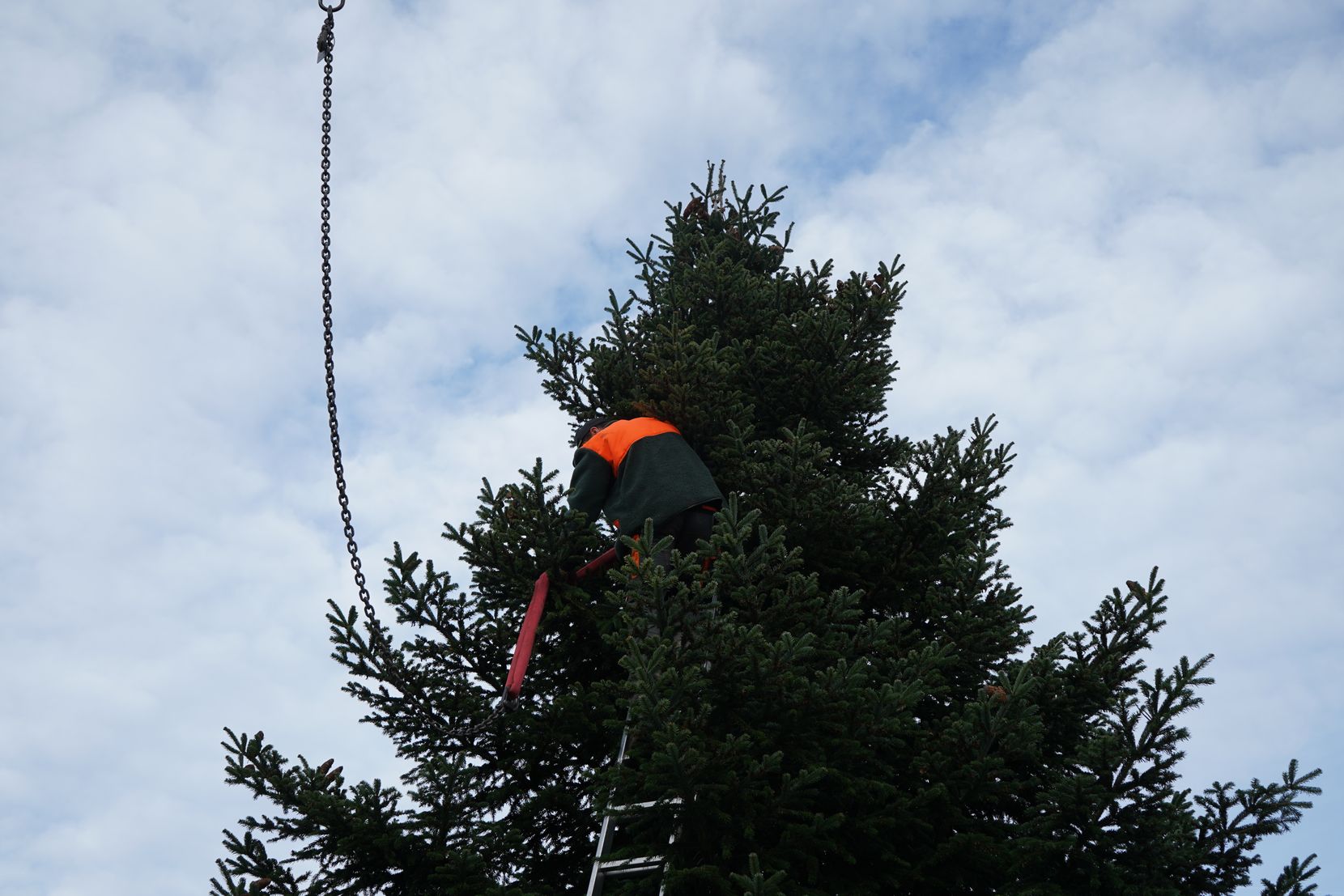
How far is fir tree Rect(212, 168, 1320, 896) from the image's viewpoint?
564 centimetres

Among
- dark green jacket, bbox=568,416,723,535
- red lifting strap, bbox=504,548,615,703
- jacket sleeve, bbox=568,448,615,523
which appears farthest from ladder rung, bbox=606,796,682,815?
jacket sleeve, bbox=568,448,615,523

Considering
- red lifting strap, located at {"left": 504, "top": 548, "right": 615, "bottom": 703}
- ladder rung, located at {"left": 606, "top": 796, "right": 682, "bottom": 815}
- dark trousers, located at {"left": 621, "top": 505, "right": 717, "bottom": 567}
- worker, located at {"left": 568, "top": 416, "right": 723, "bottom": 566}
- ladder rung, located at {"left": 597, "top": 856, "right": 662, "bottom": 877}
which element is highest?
worker, located at {"left": 568, "top": 416, "right": 723, "bottom": 566}

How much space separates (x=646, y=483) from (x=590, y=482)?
423 mm

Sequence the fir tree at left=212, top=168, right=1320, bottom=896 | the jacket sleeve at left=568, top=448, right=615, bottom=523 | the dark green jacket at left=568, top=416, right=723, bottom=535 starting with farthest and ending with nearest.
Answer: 1. the jacket sleeve at left=568, top=448, right=615, bottom=523
2. the dark green jacket at left=568, top=416, right=723, bottom=535
3. the fir tree at left=212, top=168, right=1320, bottom=896

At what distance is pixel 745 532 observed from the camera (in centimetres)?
594

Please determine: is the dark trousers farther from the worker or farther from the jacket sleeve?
the jacket sleeve

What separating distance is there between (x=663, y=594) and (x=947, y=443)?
333 centimetres

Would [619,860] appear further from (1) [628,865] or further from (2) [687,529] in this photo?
(2) [687,529]

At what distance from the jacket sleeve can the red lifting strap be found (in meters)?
0.35

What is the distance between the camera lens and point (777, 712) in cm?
593

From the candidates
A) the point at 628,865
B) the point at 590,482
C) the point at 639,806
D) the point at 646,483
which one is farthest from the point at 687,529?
the point at 628,865

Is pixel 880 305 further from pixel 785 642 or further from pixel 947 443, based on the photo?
pixel 785 642

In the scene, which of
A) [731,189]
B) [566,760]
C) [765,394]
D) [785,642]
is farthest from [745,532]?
[731,189]

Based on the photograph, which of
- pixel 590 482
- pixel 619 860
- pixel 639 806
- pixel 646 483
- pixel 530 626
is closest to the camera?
pixel 639 806
